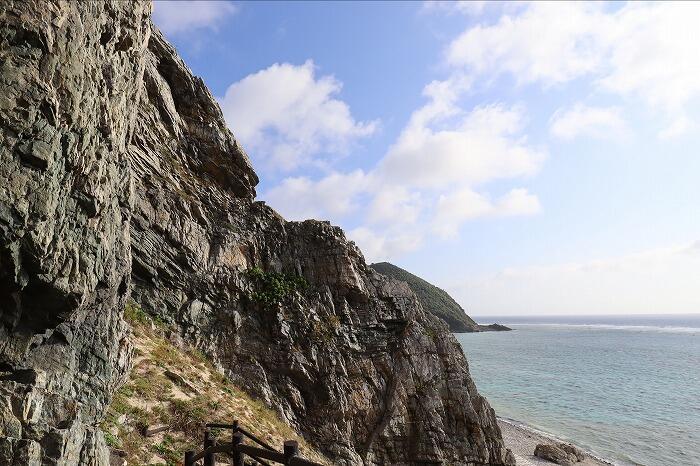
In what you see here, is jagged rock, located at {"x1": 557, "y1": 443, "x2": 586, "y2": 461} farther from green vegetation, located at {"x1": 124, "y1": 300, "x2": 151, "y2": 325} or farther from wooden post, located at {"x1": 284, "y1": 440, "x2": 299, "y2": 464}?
wooden post, located at {"x1": 284, "y1": 440, "x2": 299, "y2": 464}

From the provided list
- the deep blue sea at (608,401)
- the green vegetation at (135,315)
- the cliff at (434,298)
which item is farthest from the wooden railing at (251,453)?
the cliff at (434,298)

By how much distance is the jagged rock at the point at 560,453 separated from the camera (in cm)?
3597

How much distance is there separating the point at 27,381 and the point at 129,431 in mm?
6653

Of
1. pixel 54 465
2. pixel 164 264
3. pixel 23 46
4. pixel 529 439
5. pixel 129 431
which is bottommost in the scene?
pixel 529 439

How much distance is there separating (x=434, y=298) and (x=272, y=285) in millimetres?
151735

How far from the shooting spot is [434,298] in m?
171

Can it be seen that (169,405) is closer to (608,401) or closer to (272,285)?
(272,285)

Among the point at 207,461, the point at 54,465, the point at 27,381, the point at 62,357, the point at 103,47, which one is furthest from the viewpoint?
the point at 103,47

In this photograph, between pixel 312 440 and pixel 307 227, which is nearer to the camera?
pixel 312 440

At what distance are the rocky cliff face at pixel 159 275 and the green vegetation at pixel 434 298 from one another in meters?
124

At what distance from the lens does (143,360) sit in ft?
57.4

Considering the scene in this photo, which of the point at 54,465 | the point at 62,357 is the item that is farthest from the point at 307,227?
the point at 54,465

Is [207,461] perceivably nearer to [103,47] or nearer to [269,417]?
[103,47]

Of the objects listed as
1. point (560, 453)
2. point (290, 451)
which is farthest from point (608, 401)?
point (290, 451)
